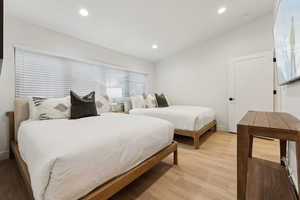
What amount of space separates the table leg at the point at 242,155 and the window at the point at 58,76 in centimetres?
307

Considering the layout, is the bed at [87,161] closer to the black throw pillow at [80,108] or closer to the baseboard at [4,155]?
the black throw pillow at [80,108]

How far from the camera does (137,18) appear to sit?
2602mm

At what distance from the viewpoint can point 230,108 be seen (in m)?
3.48

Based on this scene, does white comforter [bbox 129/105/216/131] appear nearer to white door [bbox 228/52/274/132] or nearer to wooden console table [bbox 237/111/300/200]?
white door [bbox 228/52/274/132]

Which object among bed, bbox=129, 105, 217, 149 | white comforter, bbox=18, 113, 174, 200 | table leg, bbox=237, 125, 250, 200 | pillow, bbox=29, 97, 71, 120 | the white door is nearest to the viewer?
white comforter, bbox=18, 113, 174, 200

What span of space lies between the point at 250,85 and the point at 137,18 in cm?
304

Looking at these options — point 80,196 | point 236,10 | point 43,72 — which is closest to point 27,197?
point 80,196

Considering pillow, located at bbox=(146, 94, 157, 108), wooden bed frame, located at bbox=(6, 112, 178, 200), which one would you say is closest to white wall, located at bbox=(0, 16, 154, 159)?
wooden bed frame, located at bbox=(6, 112, 178, 200)

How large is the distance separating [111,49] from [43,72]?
1.68 metres

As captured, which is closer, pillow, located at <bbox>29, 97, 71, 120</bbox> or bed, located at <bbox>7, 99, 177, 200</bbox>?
bed, located at <bbox>7, 99, 177, 200</bbox>

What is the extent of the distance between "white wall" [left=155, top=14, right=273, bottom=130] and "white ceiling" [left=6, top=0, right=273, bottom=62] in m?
0.28

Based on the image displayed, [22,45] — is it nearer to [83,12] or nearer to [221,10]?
[83,12]

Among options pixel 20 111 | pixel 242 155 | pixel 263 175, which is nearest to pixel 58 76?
pixel 20 111

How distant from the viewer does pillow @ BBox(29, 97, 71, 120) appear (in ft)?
6.29
